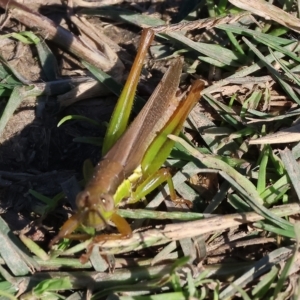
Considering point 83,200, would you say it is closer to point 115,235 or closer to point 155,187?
point 115,235

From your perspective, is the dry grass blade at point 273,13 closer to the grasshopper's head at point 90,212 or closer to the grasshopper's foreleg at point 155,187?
the grasshopper's foreleg at point 155,187

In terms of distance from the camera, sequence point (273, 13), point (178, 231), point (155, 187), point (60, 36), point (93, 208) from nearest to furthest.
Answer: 1. point (93, 208)
2. point (178, 231)
3. point (155, 187)
4. point (273, 13)
5. point (60, 36)

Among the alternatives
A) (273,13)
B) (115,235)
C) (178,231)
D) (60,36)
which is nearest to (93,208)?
(115,235)

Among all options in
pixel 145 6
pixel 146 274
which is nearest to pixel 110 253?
pixel 146 274

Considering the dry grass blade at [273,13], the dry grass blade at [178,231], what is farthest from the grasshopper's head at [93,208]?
the dry grass blade at [273,13]

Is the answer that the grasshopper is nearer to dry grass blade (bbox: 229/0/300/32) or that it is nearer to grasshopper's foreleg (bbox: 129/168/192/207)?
grasshopper's foreleg (bbox: 129/168/192/207)

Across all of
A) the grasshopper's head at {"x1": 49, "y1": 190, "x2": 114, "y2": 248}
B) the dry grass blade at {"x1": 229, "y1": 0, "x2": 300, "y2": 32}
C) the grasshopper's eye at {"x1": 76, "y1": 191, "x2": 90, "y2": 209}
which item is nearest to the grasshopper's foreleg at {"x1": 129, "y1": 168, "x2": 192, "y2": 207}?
the grasshopper's head at {"x1": 49, "y1": 190, "x2": 114, "y2": 248}

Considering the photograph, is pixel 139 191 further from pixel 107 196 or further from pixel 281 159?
pixel 281 159

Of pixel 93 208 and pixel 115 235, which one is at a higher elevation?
pixel 93 208

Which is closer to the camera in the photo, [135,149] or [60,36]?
[135,149]
